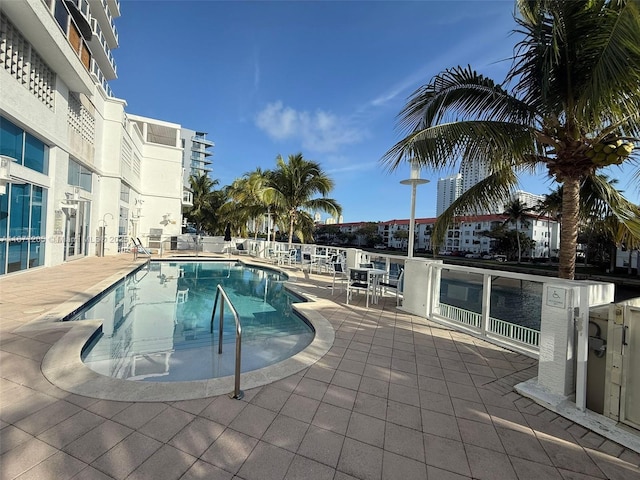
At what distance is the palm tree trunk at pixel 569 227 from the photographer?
14.7 ft

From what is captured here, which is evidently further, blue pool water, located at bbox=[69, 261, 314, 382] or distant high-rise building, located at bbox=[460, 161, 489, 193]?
distant high-rise building, located at bbox=[460, 161, 489, 193]

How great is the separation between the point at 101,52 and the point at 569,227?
25008 mm

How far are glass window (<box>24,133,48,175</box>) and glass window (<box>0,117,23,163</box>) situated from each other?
1.15ft

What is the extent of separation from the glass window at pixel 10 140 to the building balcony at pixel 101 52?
12.0 m

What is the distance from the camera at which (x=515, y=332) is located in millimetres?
4293

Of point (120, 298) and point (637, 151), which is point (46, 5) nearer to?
point (120, 298)

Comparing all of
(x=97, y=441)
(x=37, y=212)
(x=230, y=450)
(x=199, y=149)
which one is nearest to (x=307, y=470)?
(x=230, y=450)

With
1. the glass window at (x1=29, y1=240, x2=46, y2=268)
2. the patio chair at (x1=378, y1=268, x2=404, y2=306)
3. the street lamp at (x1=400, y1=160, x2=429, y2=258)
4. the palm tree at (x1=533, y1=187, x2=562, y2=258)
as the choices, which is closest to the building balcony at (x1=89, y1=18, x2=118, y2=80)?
the glass window at (x1=29, y1=240, x2=46, y2=268)

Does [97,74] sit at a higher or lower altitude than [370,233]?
higher

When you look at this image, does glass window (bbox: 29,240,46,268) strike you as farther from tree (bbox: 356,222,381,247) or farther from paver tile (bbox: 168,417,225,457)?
tree (bbox: 356,222,381,247)

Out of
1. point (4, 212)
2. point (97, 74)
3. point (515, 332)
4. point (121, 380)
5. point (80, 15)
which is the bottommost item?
point (121, 380)

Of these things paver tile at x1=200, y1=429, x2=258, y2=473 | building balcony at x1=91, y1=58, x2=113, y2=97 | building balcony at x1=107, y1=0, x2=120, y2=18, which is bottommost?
paver tile at x1=200, y1=429, x2=258, y2=473

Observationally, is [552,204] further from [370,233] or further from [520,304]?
[370,233]

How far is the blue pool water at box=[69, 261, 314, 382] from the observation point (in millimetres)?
3721
